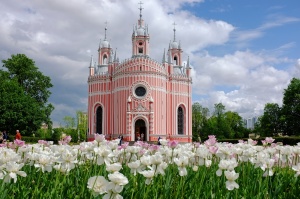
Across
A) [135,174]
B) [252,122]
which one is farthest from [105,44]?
[252,122]

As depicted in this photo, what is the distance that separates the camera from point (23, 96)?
123 feet

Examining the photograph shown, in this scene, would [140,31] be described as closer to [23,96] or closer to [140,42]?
[140,42]

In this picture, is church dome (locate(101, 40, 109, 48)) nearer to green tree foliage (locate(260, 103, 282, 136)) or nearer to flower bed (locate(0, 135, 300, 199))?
green tree foliage (locate(260, 103, 282, 136))

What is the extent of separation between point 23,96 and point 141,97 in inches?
503

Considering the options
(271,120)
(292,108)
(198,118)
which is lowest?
(271,120)

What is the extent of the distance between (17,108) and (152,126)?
1438 cm

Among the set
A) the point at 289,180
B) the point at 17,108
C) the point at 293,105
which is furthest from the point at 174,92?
the point at 289,180

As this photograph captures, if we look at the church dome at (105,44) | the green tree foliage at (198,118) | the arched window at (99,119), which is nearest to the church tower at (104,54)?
the church dome at (105,44)

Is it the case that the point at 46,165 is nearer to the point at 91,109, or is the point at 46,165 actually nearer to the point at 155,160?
the point at 155,160

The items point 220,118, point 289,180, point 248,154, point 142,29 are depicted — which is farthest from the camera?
point 220,118

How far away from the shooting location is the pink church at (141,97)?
3984 cm

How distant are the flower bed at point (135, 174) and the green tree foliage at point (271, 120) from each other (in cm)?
3900

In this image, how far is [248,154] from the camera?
4531mm

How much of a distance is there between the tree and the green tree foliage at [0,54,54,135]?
27.2 metres
